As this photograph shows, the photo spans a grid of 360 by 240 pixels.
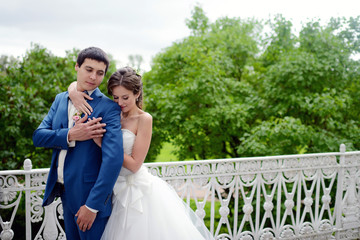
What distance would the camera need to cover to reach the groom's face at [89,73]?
2002 mm

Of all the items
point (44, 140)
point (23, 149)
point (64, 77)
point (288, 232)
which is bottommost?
point (288, 232)

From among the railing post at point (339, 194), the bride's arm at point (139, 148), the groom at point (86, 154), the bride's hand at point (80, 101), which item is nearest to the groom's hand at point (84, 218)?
the groom at point (86, 154)

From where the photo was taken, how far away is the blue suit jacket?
1909 mm

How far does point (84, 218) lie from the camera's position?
193 cm

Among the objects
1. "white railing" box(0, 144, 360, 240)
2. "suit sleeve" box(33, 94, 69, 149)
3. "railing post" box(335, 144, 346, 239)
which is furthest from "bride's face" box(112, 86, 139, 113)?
"railing post" box(335, 144, 346, 239)

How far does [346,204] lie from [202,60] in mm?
3653

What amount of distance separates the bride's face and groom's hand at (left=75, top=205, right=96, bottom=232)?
68 cm

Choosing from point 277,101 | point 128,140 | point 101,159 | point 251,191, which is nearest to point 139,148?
point 128,140

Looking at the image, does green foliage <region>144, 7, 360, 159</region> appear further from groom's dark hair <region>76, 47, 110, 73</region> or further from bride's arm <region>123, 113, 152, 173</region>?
groom's dark hair <region>76, 47, 110, 73</region>

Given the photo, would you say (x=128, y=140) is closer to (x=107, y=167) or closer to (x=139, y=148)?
(x=139, y=148)

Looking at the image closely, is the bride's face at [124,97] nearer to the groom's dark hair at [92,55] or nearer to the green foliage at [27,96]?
the groom's dark hair at [92,55]

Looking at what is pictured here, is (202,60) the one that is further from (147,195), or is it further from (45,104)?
(147,195)

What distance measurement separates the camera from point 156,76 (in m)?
8.20

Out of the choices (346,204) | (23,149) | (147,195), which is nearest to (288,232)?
(346,204)
